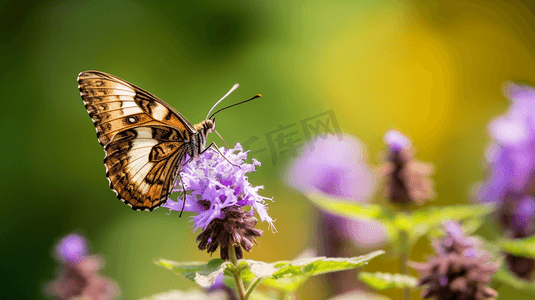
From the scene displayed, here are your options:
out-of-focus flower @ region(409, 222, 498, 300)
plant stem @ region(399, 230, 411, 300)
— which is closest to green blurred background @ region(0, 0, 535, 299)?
plant stem @ region(399, 230, 411, 300)

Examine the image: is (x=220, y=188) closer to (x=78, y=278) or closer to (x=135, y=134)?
(x=135, y=134)

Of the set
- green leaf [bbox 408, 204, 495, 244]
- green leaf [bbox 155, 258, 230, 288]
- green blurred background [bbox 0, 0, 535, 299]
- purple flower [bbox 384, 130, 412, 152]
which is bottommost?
green leaf [bbox 155, 258, 230, 288]

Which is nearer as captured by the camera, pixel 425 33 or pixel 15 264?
pixel 15 264

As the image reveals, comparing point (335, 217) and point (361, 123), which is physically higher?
point (361, 123)

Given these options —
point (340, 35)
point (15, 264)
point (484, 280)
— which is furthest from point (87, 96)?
point (340, 35)

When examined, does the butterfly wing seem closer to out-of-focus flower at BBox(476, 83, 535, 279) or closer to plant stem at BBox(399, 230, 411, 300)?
plant stem at BBox(399, 230, 411, 300)

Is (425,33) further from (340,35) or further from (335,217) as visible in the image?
(335,217)

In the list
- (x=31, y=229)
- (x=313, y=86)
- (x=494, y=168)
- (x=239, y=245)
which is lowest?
(x=239, y=245)

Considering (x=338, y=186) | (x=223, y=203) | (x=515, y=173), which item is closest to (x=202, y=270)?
(x=223, y=203)
